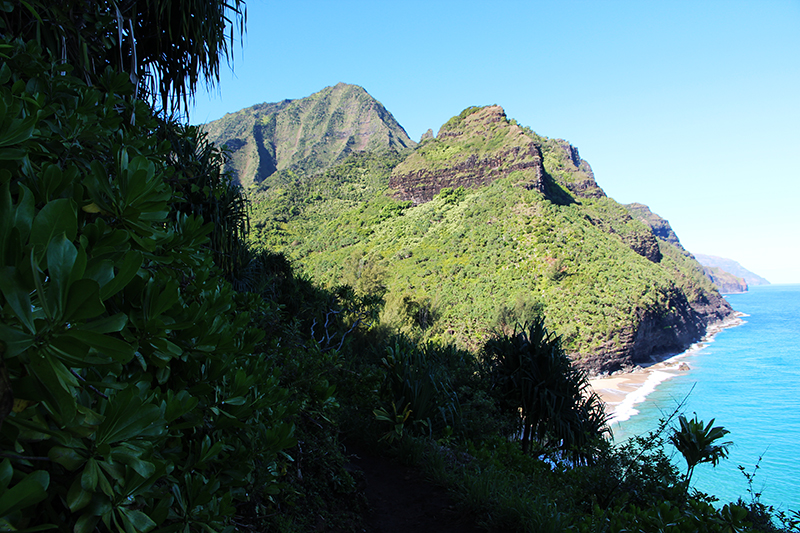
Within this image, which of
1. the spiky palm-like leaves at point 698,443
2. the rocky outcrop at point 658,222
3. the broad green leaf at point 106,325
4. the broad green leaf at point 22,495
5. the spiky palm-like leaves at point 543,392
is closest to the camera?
the broad green leaf at point 22,495

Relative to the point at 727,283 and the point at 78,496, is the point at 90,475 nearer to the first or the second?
the point at 78,496

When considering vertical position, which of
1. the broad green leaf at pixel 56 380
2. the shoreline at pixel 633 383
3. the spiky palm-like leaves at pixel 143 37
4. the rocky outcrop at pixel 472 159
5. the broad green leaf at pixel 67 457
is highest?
the rocky outcrop at pixel 472 159

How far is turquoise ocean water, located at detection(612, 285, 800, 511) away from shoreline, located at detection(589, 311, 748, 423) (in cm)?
51

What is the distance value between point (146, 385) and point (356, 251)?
41.7 meters

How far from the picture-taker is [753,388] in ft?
92.9

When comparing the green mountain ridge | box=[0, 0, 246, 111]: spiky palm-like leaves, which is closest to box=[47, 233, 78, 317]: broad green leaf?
box=[0, 0, 246, 111]: spiky palm-like leaves

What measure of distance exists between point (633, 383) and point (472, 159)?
1141 inches

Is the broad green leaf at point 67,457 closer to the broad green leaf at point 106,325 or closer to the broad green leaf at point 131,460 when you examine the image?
the broad green leaf at point 131,460

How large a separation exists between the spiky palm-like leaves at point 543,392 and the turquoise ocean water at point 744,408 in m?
1.09

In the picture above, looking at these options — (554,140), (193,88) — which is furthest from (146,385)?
(554,140)

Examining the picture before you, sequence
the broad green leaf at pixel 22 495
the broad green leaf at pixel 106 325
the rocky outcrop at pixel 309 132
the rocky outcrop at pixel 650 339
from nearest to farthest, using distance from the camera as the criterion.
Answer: the broad green leaf at pixel 22 495, the broad green leaf at pixel 106 325, the rocky outcrop at pixel 650 339, the rocky outcrop at pixel 309 132

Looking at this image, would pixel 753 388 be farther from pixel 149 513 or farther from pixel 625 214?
pixel 149 513

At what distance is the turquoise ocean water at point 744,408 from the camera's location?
13.8 metres

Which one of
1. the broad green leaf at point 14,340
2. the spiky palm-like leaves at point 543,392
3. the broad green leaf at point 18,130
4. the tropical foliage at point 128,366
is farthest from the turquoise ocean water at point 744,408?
the broad green leaf at point 18,130
